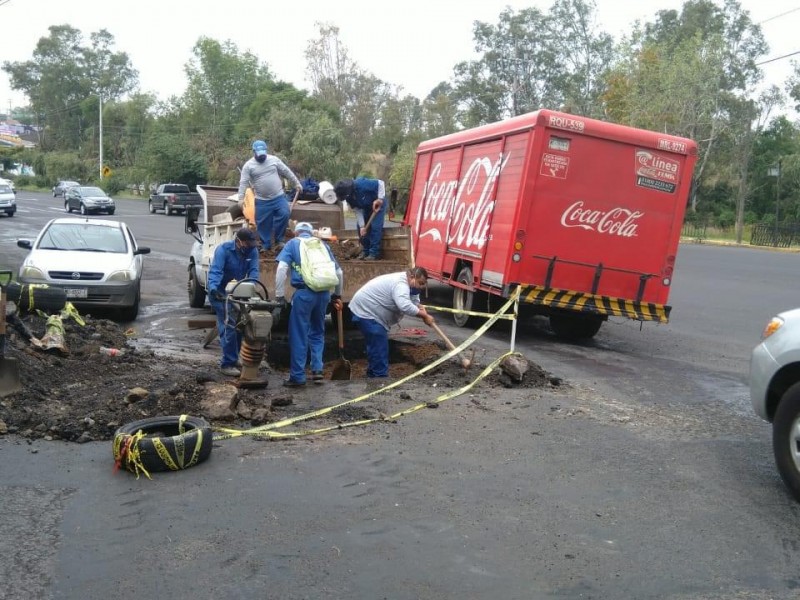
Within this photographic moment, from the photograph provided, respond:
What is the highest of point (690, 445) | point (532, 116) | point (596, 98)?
point (596, 98)

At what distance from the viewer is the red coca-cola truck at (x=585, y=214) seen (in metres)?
11.0

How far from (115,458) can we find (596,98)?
65.1 meters

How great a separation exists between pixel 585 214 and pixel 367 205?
3217 mm

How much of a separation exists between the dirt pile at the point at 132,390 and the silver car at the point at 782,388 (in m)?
2.84

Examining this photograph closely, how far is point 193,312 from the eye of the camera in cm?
1370

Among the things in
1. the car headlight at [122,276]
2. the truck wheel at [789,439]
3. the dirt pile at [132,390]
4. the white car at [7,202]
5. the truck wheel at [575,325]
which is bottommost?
the white car at [7,202]

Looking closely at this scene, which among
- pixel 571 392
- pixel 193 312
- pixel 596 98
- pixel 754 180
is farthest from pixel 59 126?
pixel 571 392

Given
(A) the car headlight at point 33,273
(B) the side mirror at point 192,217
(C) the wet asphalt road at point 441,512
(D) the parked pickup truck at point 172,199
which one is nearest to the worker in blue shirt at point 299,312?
(C) the wet asphalt road at point 441,512

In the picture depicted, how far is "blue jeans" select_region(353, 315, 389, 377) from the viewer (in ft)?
29.4

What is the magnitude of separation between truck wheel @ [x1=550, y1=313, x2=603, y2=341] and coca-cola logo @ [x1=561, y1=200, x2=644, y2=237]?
1514mm

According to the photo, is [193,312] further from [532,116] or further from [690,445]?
[690,445]

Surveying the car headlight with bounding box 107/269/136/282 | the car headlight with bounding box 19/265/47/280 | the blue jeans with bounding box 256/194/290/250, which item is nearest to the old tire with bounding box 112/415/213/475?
the blue jeans with bounding box 256/194/290/250

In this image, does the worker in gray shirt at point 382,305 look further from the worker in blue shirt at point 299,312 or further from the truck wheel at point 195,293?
the truck wheel at point 195,293

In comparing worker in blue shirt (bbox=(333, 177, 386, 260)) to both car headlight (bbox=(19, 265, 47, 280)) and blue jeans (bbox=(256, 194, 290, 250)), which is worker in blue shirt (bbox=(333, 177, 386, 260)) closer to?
blue jeans (bbox=(256, 194, 290, 250))
